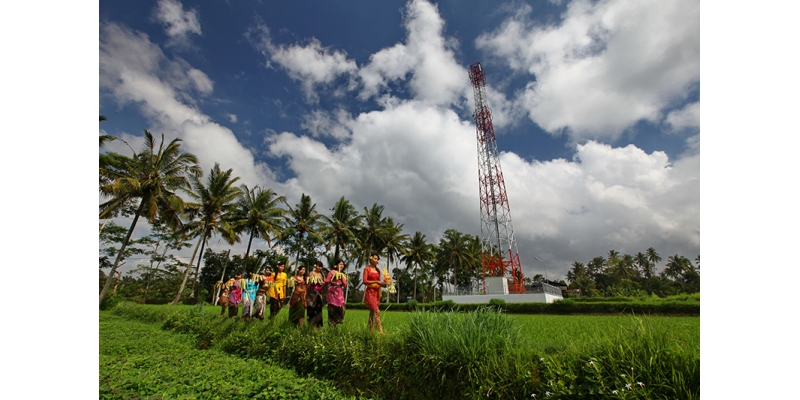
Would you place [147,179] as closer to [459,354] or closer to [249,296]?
[249,296]

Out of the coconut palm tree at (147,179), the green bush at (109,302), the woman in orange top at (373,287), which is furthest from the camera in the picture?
the green bush at (109,302)

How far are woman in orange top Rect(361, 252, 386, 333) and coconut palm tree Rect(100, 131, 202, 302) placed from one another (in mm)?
15307

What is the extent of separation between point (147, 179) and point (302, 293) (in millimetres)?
15046

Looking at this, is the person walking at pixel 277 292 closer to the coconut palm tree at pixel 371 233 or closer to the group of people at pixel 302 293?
the group of people at pixel 302 293

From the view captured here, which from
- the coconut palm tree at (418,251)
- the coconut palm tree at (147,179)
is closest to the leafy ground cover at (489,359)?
the coconut palm tree at (147,179)

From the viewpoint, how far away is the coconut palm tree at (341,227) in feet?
99.0

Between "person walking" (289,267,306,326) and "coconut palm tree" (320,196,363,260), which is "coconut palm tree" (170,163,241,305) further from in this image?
"person walking" (289,267,306,326)

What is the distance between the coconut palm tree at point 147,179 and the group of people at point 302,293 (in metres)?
9.76

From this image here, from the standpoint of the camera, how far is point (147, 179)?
18.1 m

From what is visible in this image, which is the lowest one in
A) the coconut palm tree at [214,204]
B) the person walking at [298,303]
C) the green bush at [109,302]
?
the green bush at [109,302]

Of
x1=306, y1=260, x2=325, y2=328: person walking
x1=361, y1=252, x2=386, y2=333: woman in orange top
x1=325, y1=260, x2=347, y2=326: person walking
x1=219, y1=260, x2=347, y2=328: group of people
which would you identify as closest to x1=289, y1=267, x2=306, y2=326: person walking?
x1=219, y1=260, x2=347, y2=328: group of people

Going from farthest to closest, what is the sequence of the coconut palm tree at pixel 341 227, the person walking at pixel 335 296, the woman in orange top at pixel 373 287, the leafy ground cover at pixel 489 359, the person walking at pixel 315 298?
the coconut palm tree at pixel 341 227, the person walking at pixel 315 298, the person walking at pixel 335 296, the woman in orange top at pixel 373 287, the leafy ground cover at pixel 489 359

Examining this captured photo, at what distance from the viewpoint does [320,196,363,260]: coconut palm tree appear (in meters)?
30.2

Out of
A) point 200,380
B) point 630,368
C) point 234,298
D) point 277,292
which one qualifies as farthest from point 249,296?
point 630,368
